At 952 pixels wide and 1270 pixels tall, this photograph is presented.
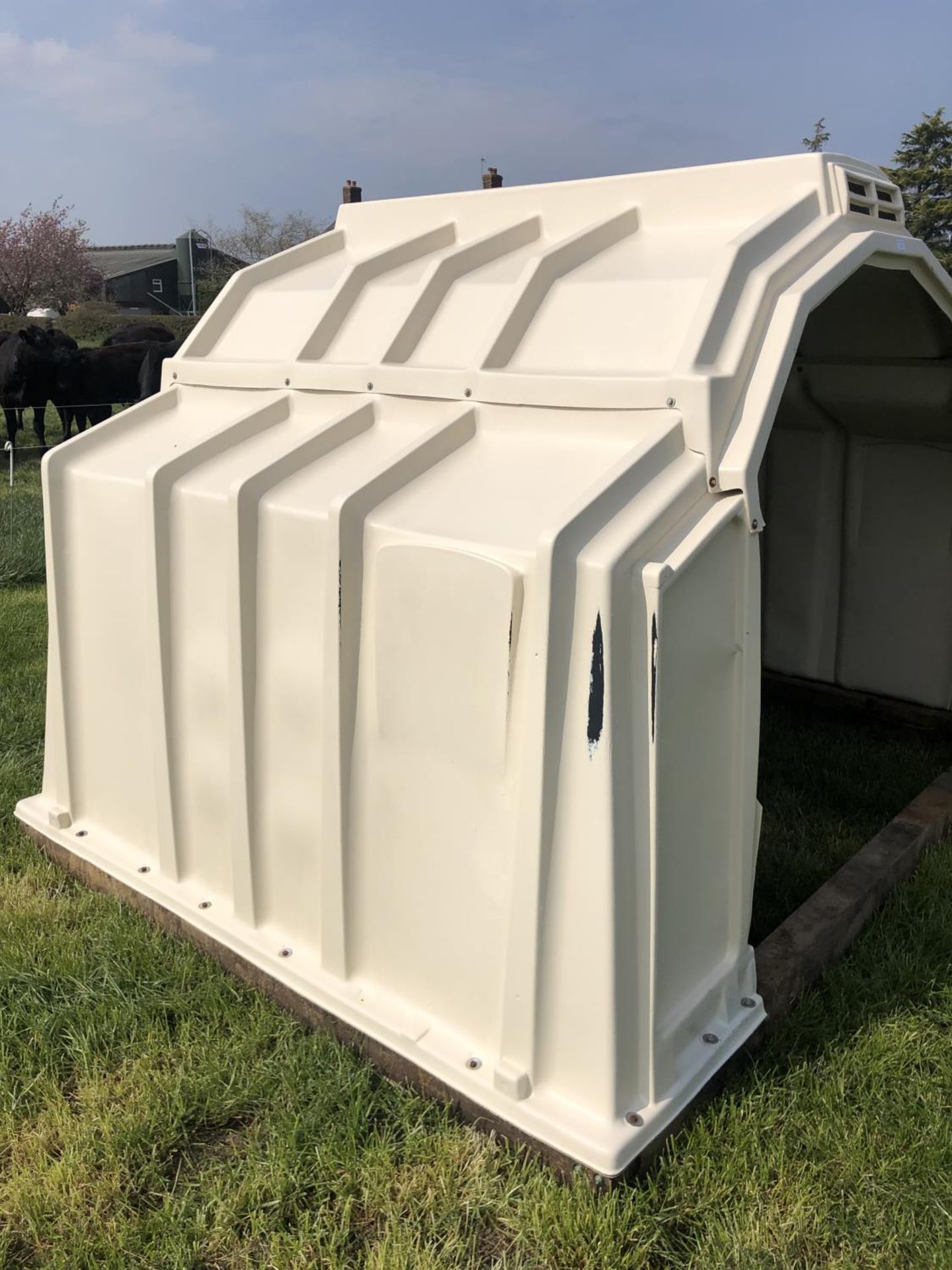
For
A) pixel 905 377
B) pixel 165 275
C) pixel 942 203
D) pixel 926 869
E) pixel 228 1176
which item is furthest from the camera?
pixel 165 275

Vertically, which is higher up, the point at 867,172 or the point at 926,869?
the point at 867,172

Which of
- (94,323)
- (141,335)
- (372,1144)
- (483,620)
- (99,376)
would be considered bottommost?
(372,1144)

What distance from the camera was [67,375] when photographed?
13.4 metres

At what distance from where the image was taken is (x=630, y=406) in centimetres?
249

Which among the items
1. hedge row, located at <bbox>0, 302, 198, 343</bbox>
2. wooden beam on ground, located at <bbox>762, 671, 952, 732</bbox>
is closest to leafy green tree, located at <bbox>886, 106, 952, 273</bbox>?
hedge row, located at <bbox>0, 302, 198, 343</bbox>

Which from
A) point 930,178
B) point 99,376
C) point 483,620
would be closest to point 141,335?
point 99,376

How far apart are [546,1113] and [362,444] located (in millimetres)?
1833

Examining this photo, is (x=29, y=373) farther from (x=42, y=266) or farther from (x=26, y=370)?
(x=42, y=266)

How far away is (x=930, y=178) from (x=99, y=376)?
34.2 m

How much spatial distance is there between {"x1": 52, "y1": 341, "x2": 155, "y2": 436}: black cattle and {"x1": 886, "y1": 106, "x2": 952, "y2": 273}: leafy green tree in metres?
29.3

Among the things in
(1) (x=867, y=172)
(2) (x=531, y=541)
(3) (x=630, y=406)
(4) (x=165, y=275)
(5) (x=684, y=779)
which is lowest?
(5) (x=684, y=779)

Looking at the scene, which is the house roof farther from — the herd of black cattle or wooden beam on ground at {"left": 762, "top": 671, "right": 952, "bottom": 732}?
wooden beam on ground at {"left": 762, "top": 671, "right": 952, "bottom": 732}

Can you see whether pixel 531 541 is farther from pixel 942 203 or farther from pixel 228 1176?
pixel 942 203

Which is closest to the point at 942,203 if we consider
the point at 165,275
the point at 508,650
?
the point at 165,275
